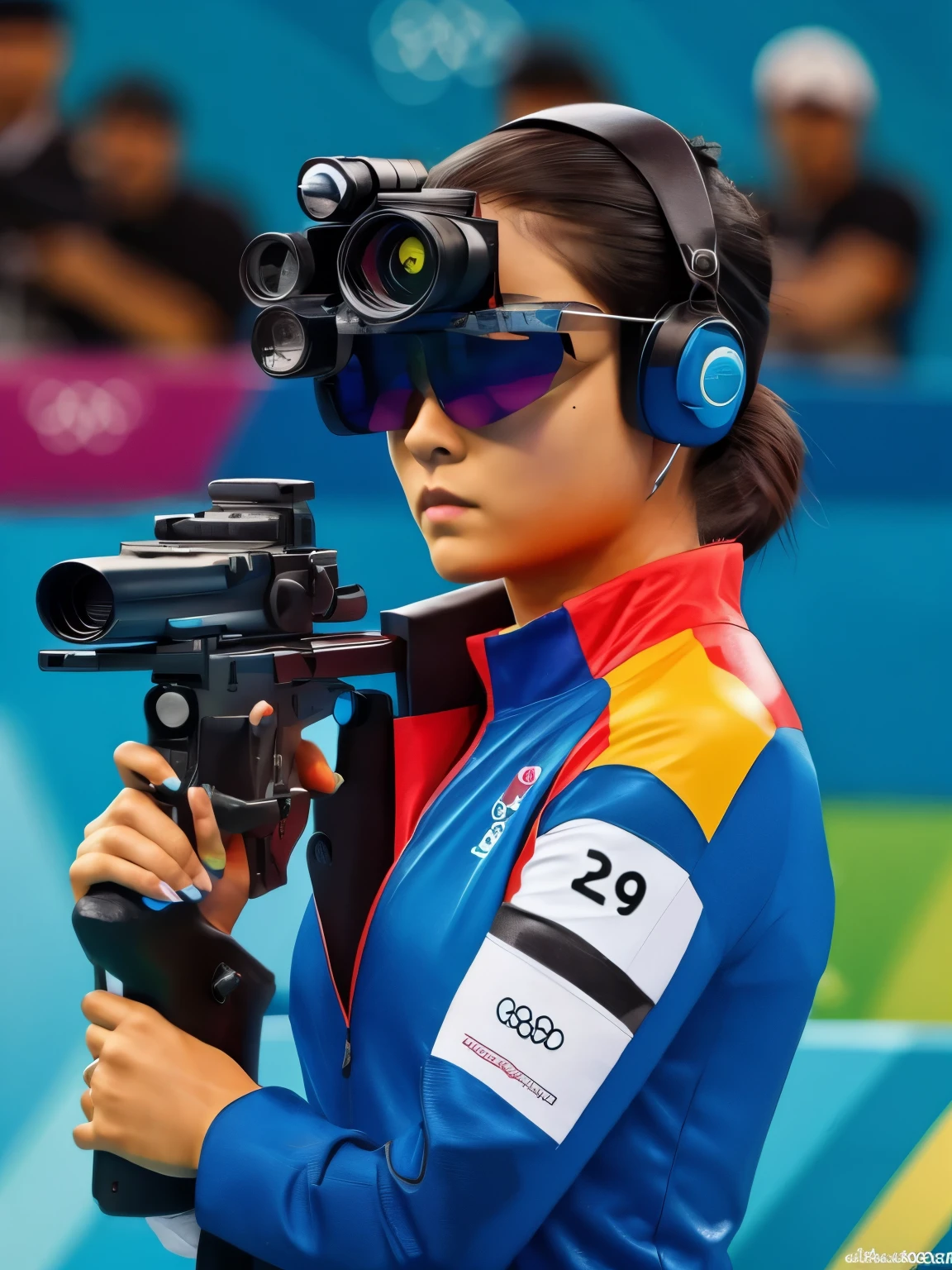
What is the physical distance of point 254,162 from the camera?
6734 millimetres

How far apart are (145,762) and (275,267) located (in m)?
0.46

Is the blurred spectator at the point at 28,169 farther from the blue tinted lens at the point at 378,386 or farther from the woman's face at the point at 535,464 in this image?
the woman's face at the point at 535,464

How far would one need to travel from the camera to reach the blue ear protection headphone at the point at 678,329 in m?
1.34

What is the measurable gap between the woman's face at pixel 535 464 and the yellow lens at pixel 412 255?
0.08 m

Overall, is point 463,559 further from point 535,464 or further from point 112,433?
point 112,433

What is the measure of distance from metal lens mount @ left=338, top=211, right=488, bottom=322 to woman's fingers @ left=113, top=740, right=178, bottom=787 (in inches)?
16.5

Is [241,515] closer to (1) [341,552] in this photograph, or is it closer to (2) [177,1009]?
(2) [177,1009]

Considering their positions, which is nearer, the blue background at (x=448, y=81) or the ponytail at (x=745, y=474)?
the ponytail at (x=745, y=474)

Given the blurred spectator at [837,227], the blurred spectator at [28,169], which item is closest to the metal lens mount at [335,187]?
the blurred spectator at [837,227]

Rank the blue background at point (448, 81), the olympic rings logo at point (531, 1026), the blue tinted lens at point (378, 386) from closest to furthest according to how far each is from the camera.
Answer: the olympic rings logo at point (531, 1026) → the blue tinted lens at point (378, 386) → the blue background at point (448, 81)

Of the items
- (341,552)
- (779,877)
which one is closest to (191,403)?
(341,552)

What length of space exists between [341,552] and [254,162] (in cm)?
392

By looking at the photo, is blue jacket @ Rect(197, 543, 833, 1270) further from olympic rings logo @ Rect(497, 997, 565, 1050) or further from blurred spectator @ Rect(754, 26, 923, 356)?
blurred spectator @ Rect(754, 26, 923, 356)

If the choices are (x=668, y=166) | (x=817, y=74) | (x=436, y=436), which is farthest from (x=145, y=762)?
(x=817, y=74)
